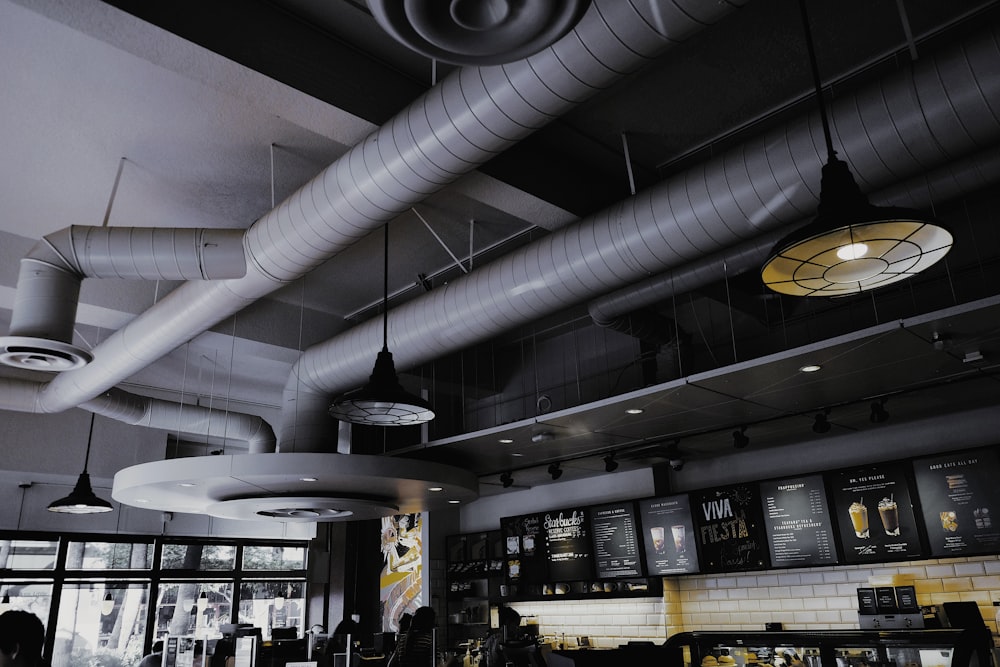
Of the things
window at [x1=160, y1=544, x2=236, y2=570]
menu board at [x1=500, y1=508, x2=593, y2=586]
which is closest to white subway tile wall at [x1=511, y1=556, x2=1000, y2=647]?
menu board at [x1=500, y1=508, x2=593, y2=586]

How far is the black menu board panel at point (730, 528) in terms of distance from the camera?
Result: 7211mm

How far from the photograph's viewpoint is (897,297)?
20.6 ft

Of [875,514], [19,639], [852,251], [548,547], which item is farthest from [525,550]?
[852,251]

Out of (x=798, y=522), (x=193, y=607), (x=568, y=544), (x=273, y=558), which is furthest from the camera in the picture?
(x=273, y=558)

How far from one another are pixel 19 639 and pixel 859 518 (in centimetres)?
640

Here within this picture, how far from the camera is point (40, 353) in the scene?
456 centimetres

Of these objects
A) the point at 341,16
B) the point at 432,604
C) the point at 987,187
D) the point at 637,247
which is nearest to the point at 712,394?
the point at 637,247

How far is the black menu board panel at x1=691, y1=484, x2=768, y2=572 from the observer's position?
7211 millimetres

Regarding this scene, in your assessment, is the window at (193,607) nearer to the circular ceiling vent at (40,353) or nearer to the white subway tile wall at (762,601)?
the white subway tile wall at (762,601)

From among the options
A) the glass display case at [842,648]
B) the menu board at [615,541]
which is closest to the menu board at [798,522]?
the glass display case at [842,648]

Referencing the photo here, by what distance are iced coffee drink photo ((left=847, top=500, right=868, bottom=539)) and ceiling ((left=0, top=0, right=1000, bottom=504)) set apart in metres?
0.77

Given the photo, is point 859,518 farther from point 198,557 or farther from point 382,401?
point 198,557

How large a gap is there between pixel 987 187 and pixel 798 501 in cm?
374

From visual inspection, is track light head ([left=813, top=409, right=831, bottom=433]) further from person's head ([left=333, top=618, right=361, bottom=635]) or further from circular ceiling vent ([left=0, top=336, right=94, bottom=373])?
person's head ([left=333, top=618, right=361, bottom=635])
